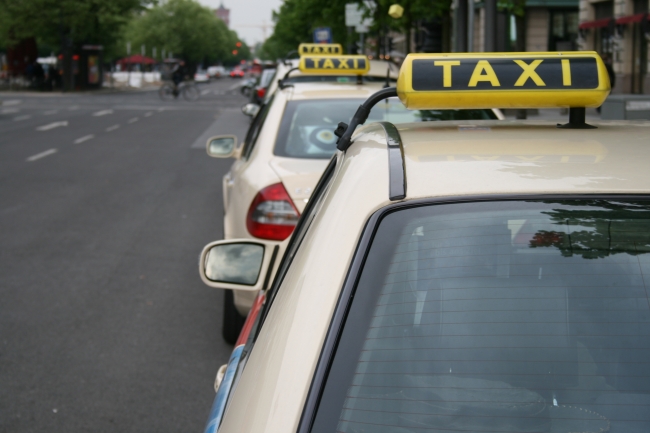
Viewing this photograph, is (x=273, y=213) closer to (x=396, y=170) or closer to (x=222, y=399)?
(x=222, y=399)

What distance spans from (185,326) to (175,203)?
5885mm

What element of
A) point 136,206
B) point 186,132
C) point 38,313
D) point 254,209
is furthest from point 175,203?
point 186,132

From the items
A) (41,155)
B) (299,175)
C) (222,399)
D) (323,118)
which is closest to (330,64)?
(323,118)

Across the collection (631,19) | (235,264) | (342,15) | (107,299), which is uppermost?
(342,15)

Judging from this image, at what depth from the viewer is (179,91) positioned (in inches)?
1951

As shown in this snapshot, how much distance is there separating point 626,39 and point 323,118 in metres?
23.1

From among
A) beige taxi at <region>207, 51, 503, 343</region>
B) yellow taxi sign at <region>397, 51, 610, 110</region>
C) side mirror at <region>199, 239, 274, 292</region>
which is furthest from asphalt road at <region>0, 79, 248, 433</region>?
yellow taxi sign at <region>397, 51, 610, 110</region>

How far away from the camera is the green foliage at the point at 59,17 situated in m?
59.2

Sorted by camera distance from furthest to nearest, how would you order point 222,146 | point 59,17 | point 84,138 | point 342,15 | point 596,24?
point 59,17 < point 342,15 < point 596,24 < point 84,138 < point 222,146

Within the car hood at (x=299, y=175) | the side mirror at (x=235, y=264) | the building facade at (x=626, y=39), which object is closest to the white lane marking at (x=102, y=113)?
the building facade at (x=626, y=39)

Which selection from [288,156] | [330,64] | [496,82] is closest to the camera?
[496,82]

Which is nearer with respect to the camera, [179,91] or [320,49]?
[320,49]

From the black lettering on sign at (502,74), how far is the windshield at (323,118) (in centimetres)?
302

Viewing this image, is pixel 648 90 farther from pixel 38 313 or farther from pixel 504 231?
pixel 504 231
